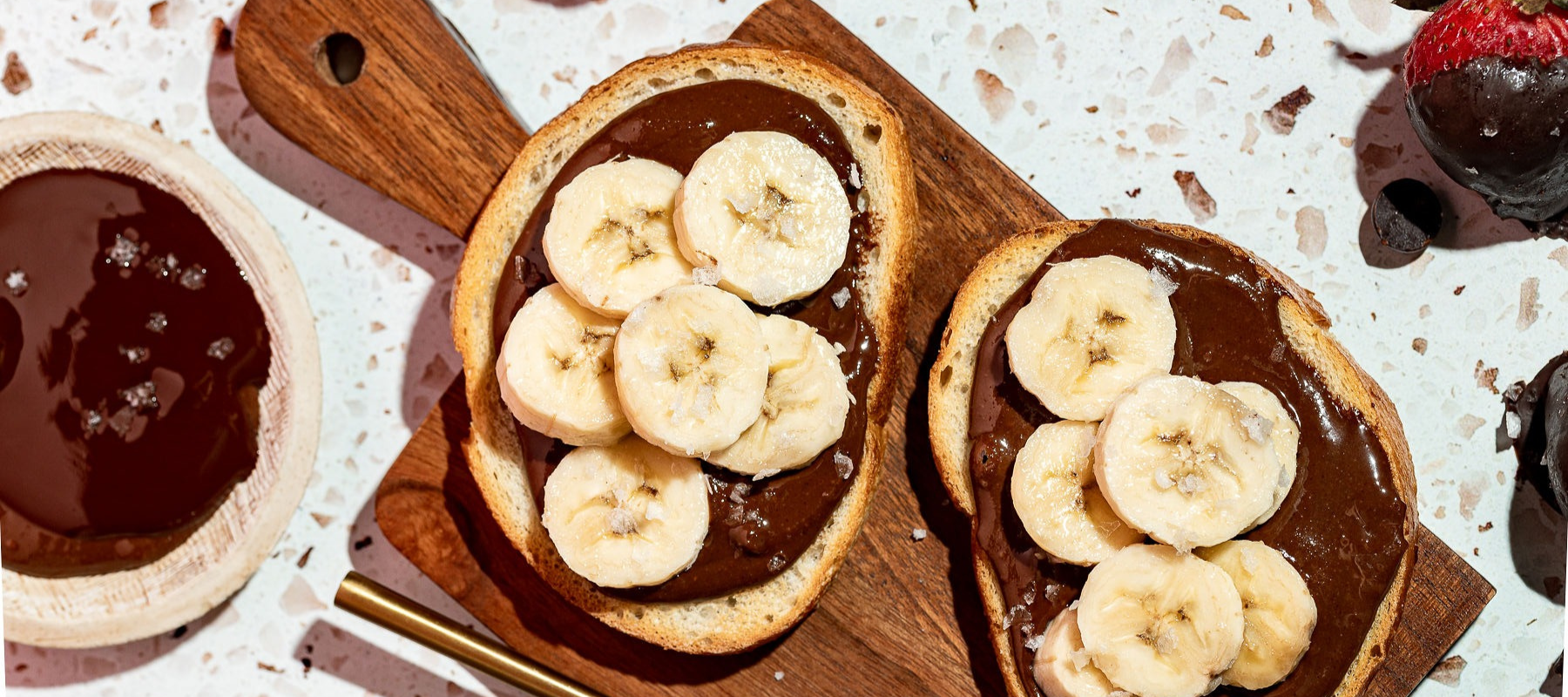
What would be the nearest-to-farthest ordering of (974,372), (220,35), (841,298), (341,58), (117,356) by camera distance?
(841,298) < (974,372) < (117,356) < (341,58) < (220,35)

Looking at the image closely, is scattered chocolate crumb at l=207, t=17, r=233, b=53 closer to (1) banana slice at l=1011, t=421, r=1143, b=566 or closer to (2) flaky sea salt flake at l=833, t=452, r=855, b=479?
(2) flaky sea salt flake at l=833, t=452, r=855, b=479

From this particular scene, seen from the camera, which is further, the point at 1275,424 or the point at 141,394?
the point at 141,394

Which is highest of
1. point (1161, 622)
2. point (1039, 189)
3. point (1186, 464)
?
point (1039, 189)

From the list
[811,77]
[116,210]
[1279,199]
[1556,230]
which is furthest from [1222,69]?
[116,210]

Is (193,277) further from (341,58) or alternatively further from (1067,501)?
(1067,501)

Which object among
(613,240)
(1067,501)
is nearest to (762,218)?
(613,240)

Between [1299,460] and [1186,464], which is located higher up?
[1299,460]

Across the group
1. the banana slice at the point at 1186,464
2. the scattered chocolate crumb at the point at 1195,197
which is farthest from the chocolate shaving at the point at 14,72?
the scattered chocolate crumb at the point at 1195,197
